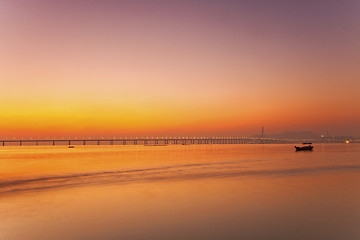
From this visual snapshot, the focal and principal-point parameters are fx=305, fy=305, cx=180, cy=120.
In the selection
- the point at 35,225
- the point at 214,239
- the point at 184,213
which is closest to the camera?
the point at 214,239

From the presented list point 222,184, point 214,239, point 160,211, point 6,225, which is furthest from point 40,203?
point 222,184

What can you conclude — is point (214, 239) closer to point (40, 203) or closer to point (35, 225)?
point (35, 225)

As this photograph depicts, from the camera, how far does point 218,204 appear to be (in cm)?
1337

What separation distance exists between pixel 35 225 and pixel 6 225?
2.96 ft

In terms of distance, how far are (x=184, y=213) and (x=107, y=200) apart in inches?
177

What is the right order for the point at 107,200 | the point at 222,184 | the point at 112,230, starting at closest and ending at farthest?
the point at 112,230
the point at 107,200
the point at 222,184

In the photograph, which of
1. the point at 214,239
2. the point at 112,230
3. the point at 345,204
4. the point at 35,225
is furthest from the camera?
the point at 345,204

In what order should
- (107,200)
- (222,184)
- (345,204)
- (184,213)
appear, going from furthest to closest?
(222,184)
(107,200)
(345,204)
(184,213)

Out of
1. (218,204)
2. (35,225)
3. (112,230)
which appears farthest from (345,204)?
(35,225)

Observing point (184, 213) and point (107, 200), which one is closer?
point (184, 213)

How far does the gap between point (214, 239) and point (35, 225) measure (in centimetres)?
597

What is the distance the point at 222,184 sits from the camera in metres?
19.7

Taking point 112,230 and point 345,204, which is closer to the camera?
point 112,230

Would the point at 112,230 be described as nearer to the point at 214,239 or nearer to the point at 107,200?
the point at 214,239
